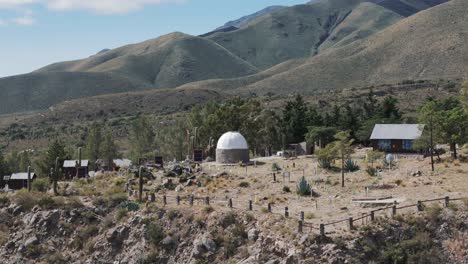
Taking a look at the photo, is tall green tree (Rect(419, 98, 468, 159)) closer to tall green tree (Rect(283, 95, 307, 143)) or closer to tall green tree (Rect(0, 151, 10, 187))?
tall green tree (Rect(283, 95, 307, 143))

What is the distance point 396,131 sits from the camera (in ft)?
187

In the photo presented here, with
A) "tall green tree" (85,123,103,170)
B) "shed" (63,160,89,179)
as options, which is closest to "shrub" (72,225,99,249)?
"shed" (63,160,89,179)

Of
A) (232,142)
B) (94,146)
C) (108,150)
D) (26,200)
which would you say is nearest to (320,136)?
(232,142)

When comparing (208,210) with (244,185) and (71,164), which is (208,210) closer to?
(244,185)

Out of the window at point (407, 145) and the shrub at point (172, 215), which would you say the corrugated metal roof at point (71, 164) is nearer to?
the shrub at point (172, 215)

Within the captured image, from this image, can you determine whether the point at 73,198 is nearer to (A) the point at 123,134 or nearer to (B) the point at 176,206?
(B) the point at 176,206

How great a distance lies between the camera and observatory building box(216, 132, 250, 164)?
178 ft

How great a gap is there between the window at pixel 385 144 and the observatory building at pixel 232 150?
45.5ft

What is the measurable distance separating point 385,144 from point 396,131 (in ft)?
5.66

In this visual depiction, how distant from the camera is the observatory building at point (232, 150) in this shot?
178 feet

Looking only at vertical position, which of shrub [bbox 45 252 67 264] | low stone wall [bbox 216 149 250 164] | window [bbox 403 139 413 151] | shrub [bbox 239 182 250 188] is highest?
window [bbox 403 139 413 151]

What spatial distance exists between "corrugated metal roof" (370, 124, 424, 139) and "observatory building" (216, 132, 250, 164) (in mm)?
13703

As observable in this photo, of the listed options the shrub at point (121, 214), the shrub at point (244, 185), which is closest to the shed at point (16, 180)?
the shrub at point (121, 214)

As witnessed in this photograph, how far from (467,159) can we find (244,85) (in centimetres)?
Result: 13527
